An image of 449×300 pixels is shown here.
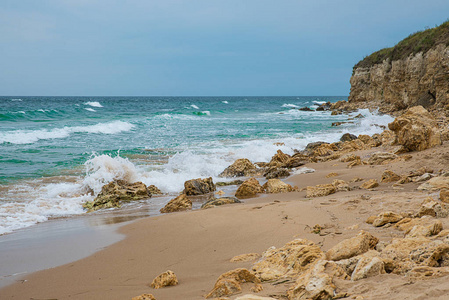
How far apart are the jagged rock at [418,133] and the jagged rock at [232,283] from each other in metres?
8.09

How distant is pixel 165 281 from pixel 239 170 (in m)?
8.41

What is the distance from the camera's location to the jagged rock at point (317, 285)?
2.60m

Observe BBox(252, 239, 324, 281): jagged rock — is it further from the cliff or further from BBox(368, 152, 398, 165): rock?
the cliff

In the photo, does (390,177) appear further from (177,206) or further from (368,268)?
(368,268)

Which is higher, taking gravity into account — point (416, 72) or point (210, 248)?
point (416, 72)

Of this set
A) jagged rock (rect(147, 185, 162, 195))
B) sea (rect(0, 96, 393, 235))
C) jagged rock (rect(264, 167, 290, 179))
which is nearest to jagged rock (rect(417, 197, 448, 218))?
sea (rect(0, 96, 393, 235))

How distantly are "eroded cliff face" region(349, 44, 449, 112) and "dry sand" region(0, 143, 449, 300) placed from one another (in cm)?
1627

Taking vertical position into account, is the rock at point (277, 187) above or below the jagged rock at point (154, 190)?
above

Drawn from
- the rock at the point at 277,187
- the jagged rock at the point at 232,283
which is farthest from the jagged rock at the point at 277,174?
the jagged rock at the point at 232,283

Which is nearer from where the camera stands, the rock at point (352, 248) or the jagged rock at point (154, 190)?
the rock at point (352, 248)

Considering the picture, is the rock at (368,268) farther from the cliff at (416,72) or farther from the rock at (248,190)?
the cliff at (416,72)

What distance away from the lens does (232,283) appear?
308 cm

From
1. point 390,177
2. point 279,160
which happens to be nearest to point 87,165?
point 279,160

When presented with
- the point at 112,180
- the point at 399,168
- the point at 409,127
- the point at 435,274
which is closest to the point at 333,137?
the point at 409,127
